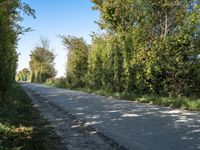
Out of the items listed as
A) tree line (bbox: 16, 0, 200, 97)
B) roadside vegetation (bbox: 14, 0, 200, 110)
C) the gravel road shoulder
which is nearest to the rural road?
the gravel road shoulder

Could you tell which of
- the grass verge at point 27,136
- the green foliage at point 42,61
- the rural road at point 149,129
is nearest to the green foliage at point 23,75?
the green foliage at point 42,61

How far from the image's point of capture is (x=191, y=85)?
2483 centimetres

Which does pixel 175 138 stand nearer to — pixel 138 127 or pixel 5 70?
pixel 138 127

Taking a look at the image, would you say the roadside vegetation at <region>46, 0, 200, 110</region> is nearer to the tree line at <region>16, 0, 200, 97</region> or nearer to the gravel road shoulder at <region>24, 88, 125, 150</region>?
the tree line at <region>16, 0, 200, 97</region>

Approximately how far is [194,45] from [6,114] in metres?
14.6

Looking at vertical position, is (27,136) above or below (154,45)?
below

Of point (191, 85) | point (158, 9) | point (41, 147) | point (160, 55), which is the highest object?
point (158, 9)

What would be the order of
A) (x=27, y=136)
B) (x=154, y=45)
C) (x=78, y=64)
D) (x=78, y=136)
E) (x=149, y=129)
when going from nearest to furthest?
(x=27, y=136) → (x=78, y=136) → (x=149, y=129) → (x=154, y=45) → (x=78, y=64)

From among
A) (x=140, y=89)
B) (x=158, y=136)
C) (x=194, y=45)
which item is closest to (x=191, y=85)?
(x=194, y=45)

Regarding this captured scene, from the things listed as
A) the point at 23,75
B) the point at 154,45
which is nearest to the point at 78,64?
the point at 154,45

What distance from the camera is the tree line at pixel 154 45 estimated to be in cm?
2491

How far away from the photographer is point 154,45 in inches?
1027

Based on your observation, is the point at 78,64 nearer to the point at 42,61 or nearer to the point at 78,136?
the point at 78,136

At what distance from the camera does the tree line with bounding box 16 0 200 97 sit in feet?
81.7
